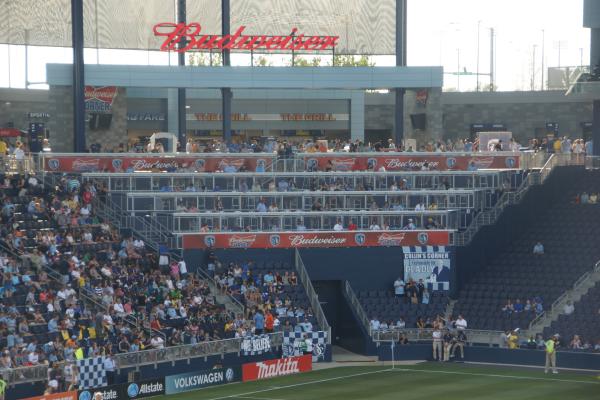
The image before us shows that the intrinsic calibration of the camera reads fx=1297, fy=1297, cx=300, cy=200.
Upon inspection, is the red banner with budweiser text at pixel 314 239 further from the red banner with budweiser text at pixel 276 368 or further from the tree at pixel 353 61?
the tree at pixel 353 61

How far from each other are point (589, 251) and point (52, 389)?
85.3 ft

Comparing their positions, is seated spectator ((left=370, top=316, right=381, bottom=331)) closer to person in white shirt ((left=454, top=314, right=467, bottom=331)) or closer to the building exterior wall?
person in white shirt ((left=454, top=314, right=467, bottom=331))

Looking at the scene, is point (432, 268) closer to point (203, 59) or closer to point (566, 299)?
point (566, 299)

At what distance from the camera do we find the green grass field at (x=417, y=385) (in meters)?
42.8

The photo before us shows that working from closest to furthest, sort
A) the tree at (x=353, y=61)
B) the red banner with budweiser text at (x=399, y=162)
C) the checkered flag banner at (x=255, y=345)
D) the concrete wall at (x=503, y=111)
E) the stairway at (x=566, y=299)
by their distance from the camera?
the checkered flag banner at (x=255, y=345) → the stairway at (x=566, y=299) → the red banner with budweiser text at (x=399, y=162) → the concrete wall at (x=503, y=111) → the tree at (x=353, y=61)

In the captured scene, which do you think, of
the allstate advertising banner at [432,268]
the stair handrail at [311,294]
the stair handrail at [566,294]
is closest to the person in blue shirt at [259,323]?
the stair handrail at [311,294]

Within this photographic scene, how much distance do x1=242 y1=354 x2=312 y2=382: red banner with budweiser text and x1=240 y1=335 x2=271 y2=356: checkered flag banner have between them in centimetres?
86

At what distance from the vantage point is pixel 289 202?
2194 inches

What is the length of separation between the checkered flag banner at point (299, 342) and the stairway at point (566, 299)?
27.1 feet

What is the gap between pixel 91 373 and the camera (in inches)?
1619

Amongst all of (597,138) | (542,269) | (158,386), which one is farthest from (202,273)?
(597,138)

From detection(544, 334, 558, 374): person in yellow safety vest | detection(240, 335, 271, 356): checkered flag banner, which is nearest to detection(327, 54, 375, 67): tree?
detection(544, 334, 558, 374): person in yellow safety vest

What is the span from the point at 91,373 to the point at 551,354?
17468 millimetres

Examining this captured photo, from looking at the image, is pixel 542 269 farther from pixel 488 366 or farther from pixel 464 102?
pixel 464 102
